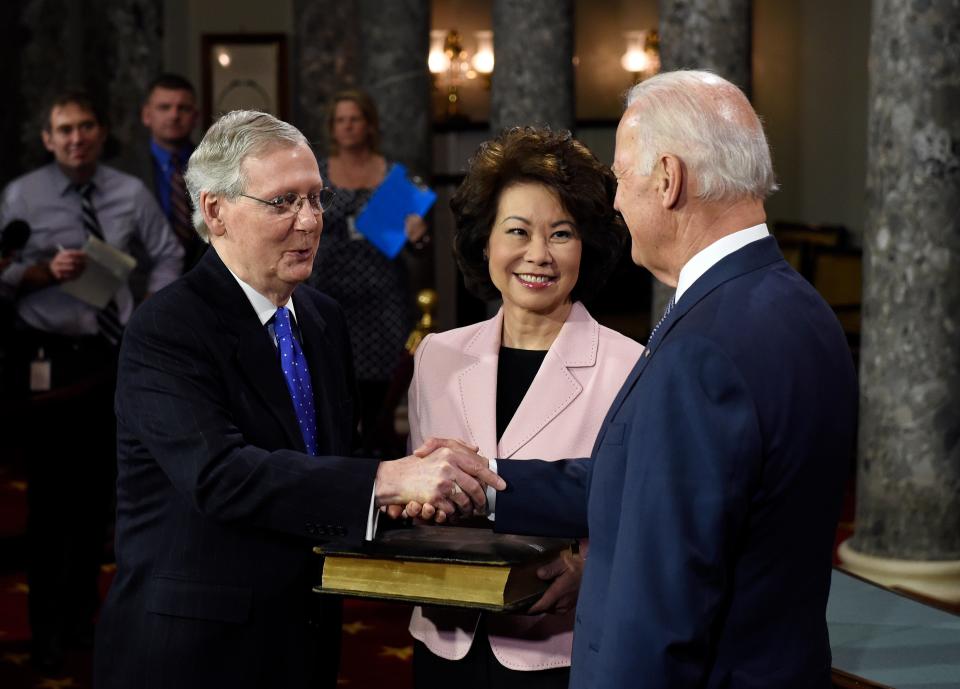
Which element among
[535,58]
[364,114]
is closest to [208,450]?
[364,114]

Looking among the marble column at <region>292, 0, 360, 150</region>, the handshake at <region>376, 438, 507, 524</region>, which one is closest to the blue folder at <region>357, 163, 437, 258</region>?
the handshake at <region>376, 438, 507, 524</region>

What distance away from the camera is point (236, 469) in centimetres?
220

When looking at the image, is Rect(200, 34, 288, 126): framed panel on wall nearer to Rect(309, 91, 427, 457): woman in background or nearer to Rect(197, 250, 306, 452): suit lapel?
Rect(309, 91, 427, 457): woman in background

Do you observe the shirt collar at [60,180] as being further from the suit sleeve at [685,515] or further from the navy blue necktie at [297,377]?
the suit sleeve at [685,515]

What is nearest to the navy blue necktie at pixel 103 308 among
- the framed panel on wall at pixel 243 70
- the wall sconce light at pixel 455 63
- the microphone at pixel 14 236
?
the microphone at pixel 14 236

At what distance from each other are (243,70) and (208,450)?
34.4 ft

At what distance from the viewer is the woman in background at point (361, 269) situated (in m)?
6.17

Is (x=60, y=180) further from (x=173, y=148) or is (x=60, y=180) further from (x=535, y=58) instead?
(x=535, y=58)

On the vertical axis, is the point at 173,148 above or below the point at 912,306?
above

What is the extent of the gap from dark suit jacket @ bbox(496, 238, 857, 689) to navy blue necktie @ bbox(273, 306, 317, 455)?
0.71 m

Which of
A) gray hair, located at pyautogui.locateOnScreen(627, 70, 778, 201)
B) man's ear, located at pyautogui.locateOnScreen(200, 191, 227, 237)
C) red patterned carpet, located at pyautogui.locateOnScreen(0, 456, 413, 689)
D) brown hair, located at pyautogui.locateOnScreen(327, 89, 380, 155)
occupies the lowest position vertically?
red patterned carpet, located at pyautogui.locateOnScreen(0, 456, 413, 689)

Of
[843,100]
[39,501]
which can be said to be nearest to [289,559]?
[39,501]

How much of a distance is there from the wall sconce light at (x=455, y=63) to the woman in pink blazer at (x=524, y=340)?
1173 cm

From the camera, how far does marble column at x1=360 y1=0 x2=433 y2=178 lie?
8156 millimetres
